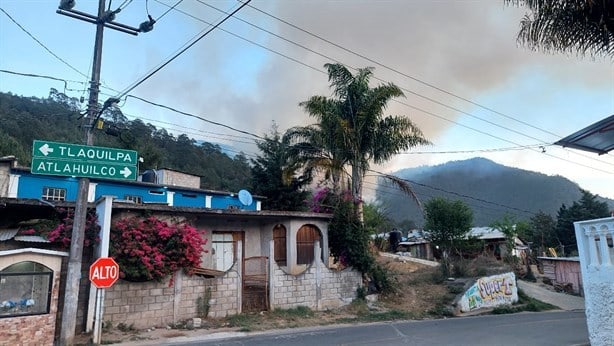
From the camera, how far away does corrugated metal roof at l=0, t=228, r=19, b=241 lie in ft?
37.8

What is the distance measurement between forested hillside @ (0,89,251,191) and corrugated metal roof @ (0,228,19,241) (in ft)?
57.2

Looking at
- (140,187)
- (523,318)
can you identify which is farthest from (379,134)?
(140,187)

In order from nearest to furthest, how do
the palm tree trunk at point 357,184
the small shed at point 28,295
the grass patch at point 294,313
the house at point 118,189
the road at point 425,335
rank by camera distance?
the small shed at point 28,295 < the road at point 425,335 < the grass patch at point 294,313 < the palm tree trunk at point 357,184 < the house at point 118,189

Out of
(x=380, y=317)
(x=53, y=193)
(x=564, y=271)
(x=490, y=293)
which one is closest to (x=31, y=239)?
(x=380, y=317)

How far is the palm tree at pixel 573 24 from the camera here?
7.06 metres

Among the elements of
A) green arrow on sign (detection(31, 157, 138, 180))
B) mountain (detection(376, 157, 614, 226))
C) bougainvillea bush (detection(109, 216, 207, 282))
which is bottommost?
bougainvillea bush (detection(109, 216, 207, 282))

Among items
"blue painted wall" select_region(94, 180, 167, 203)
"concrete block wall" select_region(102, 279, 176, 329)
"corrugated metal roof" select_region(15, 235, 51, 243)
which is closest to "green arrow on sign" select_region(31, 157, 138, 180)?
"corrugated metal roof" select_region(15, 235, 51, 243)

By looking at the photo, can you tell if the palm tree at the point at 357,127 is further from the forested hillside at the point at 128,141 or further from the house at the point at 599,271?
the forested hillside at the point at 128,141

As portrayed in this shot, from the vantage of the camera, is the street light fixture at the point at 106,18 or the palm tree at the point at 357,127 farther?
the palm tree at the point at 357,127

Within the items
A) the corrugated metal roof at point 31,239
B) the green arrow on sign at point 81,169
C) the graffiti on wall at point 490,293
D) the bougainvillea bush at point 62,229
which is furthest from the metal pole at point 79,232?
the graffiti on wall at point 490,293

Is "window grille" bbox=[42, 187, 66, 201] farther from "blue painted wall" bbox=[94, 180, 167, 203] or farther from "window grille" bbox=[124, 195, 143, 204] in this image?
"window grille" bbox=[124, 195, 143, 204]

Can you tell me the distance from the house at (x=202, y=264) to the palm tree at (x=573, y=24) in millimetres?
10989

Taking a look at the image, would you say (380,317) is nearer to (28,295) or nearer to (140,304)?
(140,304)

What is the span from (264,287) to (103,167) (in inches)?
303
